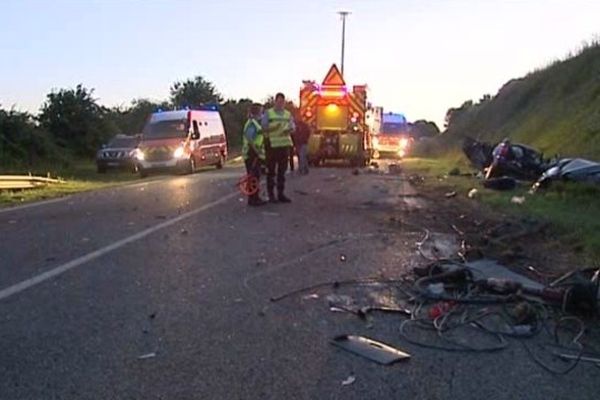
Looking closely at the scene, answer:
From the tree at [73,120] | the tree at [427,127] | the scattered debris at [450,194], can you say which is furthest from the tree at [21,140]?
the tree at [427,127]

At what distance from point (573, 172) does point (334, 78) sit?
1608 centimetres

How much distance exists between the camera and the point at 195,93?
82438mm

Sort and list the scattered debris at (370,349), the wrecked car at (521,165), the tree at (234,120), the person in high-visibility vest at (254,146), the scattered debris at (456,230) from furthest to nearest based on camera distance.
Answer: the tree at (234,120), the wrecked car at (521,165), the person in high-visibility vest at (254,146), the scattered debris at (456,230), the scattered debris at (370,349)

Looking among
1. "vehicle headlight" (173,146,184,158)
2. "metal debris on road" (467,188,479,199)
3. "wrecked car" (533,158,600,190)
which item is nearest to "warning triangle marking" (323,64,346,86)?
"vehicle headlight" (173,146,184,158)

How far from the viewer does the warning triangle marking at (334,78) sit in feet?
99.7

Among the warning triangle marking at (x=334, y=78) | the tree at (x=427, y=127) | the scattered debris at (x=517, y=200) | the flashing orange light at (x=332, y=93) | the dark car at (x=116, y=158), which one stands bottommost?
the tree at (x=427, y=127)

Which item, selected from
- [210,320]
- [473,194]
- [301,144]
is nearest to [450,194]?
[473,194]

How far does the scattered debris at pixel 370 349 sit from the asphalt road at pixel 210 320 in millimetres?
86

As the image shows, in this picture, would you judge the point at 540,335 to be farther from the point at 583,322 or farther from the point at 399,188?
the point at 399,188

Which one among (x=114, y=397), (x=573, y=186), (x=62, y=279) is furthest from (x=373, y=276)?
(x=573, y=186)

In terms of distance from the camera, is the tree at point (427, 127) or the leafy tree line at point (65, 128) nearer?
the leafy tree line at point (65, 128)

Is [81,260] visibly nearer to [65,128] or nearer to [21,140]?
[21,140]

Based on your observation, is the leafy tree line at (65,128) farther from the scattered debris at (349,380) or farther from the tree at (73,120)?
the scattered debris at (349,380)

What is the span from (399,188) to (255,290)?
13.0m
